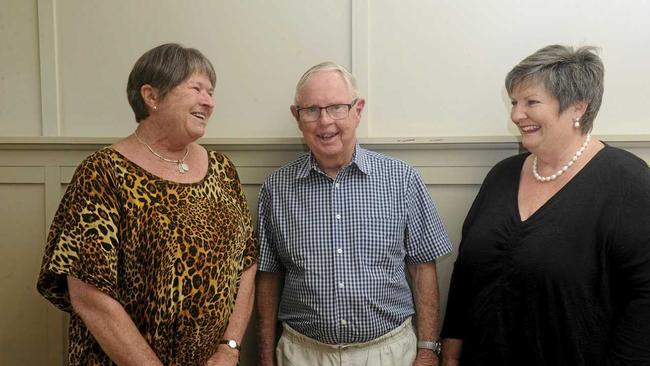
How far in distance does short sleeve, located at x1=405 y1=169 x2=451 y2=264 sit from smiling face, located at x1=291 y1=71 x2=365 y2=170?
0.29m

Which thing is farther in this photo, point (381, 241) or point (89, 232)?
point (381, 241)

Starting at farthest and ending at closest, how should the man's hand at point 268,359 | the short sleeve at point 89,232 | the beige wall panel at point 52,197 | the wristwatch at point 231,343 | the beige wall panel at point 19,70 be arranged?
1. the beige wall panel at point 19,70
2. the beige wall panel at point 52,197
3. the man's hand at point 268,359
4. the wristwatch at point 231,343
5. the short sleeve at point 89,232

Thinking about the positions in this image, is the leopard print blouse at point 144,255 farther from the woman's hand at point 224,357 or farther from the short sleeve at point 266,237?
the short sleeve at point 266,237

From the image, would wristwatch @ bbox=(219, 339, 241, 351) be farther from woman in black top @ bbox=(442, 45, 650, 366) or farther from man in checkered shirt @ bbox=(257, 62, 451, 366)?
woman in black top @ bbox=(442, 45, 650, 366)

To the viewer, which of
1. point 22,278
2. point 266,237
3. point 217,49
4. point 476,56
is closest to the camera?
point 266,237

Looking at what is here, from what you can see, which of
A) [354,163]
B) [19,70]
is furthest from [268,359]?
[19,70]

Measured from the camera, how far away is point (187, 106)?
5.51 ft

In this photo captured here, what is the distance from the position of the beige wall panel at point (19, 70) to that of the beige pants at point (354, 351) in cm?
141

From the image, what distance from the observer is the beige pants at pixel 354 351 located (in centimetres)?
184

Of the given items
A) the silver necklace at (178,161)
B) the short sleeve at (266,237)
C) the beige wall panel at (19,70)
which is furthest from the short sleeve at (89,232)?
the beige wall panel at (19,70)

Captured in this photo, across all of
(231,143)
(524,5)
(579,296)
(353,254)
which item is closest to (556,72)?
(524,5)

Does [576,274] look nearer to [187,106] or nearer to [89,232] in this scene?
[187,106]

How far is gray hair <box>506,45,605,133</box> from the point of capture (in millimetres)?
1659

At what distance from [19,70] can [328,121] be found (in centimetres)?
140
